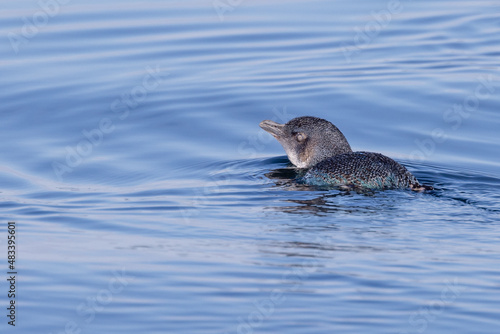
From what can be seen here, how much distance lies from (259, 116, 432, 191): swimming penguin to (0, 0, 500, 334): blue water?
27cm

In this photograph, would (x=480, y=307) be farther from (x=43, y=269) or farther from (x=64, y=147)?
(x=64, y=147)

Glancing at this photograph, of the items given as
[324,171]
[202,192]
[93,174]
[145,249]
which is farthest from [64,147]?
[145,249]

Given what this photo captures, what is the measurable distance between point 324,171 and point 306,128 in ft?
5.02

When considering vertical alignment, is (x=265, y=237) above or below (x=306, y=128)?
below

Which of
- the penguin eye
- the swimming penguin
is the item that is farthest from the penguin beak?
the penguin eye

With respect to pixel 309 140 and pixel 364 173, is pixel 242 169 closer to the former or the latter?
pixel 309 140

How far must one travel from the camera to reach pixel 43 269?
9062mm

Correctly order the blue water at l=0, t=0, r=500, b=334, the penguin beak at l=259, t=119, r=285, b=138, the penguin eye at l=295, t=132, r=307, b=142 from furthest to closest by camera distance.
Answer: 1. the penguin beak at l=259, t=119, r=285, b=138
2. the penguin eye at l=295, t=132, r=307, b=142
3. the blue water at l=0, t=0, r=500, b=334

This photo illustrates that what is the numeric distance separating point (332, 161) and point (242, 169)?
163 cm

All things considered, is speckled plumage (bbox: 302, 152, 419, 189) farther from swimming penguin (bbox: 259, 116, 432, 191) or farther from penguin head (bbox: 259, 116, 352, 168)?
penguin head (bbox: 259, 116, 352, 168)

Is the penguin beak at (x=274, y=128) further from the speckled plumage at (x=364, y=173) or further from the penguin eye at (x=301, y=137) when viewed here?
the speckled plumage at (x=364, y=173)

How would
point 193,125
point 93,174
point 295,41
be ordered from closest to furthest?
point 93,174 < point 193,125 < point 295,41

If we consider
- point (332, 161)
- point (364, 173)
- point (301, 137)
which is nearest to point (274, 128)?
point (301, 137)

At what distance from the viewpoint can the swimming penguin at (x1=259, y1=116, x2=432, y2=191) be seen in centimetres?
1167
